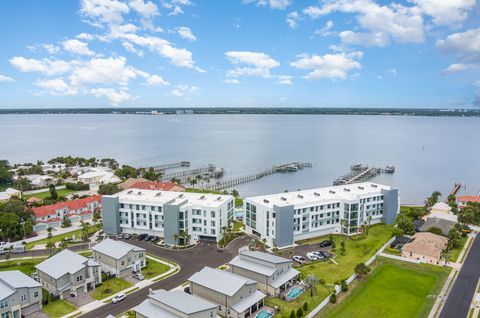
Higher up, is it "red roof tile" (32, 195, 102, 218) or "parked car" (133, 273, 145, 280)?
"red roof tile" (32, 195, 102, 218)

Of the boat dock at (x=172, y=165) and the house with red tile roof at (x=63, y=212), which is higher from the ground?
the house with red tile roof at (x=63, y=212)

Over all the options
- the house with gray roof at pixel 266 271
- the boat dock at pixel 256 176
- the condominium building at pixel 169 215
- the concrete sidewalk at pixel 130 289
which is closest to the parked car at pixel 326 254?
the house with gray roof at pixel 266 271

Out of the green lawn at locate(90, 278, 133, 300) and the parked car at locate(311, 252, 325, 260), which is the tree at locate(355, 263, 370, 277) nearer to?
the parked car at locate(311, 252, 325, 260)

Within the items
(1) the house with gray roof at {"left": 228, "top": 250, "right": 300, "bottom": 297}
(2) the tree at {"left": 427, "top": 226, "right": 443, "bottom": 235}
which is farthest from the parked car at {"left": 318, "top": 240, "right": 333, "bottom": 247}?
(2) the tree at {"left": 427, "top": 226, "right": 443, "bottom": 235}

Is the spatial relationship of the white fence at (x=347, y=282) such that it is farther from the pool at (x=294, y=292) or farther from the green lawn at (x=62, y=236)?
the green lawn at (x=62, y=236)

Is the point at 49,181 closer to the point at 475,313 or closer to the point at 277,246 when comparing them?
the point at 277,246

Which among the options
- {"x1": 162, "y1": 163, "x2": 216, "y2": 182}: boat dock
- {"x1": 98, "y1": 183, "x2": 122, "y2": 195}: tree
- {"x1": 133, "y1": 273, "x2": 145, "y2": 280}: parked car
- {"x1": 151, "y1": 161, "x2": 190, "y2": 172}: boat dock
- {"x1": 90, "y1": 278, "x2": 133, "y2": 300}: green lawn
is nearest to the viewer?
{"x1": 90, "y1": 278, "x2": 133, "y2": 300}: green lawn
